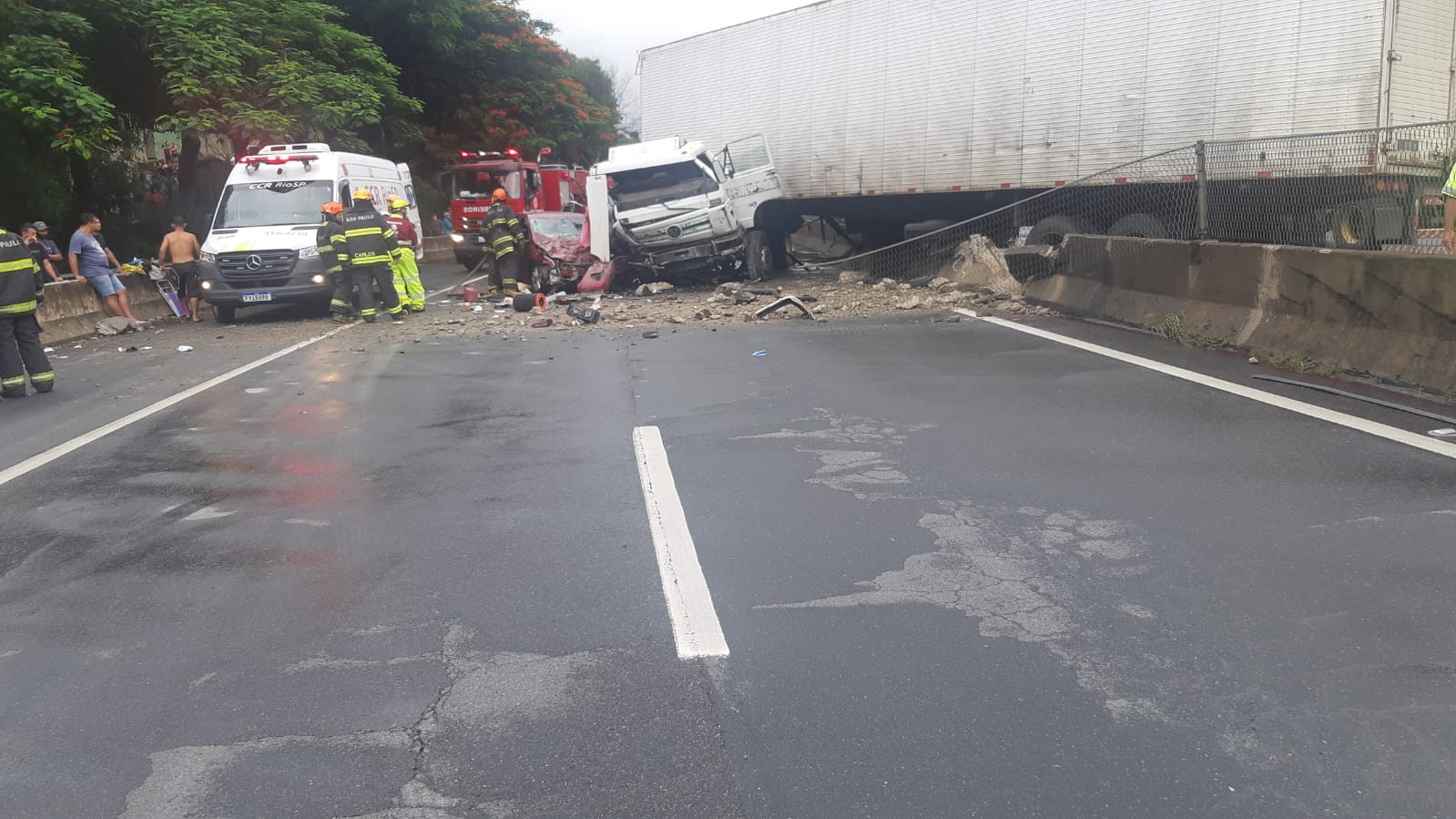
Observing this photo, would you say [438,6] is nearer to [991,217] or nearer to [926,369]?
[991,217]

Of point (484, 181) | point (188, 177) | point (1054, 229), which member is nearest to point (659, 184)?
point (1054, 229)

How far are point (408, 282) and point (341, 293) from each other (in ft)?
4.36

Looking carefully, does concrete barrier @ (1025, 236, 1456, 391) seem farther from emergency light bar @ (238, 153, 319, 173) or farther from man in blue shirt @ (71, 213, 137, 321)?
man in blue shirt @ (71, 213, 137, 321)

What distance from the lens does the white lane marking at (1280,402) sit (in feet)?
22.0

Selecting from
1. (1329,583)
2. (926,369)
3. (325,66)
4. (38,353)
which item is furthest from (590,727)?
(325,66)

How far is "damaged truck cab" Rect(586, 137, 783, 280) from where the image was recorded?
19078mm

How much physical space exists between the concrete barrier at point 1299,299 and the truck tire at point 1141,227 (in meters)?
2.39

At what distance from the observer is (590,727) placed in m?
3.49

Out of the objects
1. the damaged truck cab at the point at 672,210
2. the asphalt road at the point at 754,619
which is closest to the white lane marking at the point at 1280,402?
the asphalt road at the point at 754,619

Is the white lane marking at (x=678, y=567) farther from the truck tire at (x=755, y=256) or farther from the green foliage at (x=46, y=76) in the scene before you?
the green foliage at (x=46, y=76)

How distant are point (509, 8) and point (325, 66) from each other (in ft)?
46.7

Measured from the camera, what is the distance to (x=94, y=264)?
1620cm

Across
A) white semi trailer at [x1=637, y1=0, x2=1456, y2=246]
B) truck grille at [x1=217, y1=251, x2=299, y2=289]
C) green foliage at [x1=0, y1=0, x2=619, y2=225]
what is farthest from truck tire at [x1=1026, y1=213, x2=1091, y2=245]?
green foliage at [x1=0, y1=0, x2=619, y2=225]

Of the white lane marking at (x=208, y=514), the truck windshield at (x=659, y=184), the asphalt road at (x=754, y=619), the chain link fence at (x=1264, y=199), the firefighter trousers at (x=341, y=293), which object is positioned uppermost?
the truck windshield at (x=659, y=184)
